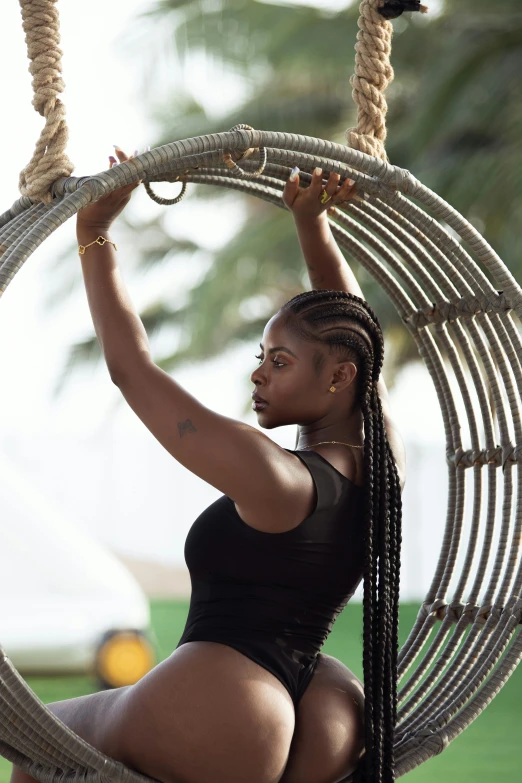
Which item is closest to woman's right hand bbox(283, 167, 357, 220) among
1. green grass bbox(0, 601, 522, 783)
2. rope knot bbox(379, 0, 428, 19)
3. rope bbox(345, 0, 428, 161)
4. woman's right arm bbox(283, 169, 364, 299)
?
woman's right arm bbox(283, 169, 364, 299)

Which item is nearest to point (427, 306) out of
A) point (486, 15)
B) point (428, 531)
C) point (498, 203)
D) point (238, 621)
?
point (238, 621)

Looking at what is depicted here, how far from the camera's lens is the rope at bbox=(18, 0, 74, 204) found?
68.2 inches

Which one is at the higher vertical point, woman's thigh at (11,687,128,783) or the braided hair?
the braided hair

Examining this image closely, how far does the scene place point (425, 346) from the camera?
2379mm

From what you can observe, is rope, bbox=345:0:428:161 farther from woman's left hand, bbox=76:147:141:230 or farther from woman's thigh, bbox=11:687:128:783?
woman's thigh, bbox=11:687:128:783

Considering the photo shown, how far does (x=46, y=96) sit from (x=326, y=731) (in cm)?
119

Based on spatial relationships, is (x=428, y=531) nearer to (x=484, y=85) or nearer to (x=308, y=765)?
(x=484, y=85)

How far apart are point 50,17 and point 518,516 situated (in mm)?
1387

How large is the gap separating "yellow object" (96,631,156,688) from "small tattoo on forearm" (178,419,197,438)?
314 centimetres

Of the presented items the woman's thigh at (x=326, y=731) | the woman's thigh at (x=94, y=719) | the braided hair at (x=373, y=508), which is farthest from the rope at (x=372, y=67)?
the woman's thigh at (x=94, y=719)

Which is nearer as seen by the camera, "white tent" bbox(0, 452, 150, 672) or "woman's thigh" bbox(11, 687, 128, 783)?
"woman's thigh" bbox(11, 687, 128, 783)

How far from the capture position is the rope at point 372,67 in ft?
6.68

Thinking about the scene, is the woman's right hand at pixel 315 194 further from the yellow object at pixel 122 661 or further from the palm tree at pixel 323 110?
the palm tree at pixel 323 110

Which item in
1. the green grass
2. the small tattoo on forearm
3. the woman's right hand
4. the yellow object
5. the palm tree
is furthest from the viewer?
the palm tree
